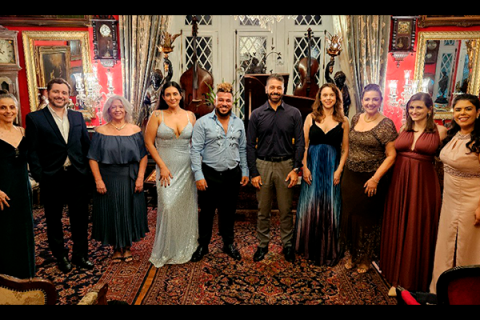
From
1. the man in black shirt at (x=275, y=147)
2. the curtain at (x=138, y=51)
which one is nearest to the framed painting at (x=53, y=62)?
the curtain at (x=138, y=51)

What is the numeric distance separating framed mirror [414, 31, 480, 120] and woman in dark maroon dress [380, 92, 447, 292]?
11.6ft

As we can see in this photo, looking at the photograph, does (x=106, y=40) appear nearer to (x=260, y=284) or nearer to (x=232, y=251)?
(x=232, y=251)

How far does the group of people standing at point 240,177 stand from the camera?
2467 mm

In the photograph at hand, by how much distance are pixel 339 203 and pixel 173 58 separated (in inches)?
169

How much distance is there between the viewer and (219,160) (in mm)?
2914

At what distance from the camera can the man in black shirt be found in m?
2.88

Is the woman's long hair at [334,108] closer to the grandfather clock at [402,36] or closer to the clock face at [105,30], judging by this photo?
the grandfather clock at [402,36]

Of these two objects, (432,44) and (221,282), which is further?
(432,44)

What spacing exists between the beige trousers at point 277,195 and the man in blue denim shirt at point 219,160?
20 centimetres

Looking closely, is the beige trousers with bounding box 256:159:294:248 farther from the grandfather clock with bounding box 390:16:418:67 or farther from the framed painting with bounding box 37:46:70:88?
the framed painting with bounding box 37:46:70:88

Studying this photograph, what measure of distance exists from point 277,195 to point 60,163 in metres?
1.81

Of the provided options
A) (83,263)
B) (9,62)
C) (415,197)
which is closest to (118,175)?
(83,263)

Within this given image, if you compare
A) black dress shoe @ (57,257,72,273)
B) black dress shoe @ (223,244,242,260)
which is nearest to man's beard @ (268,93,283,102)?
black dress shoe @ (223,244,242,260)

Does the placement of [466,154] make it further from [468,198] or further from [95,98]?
[95,98]
